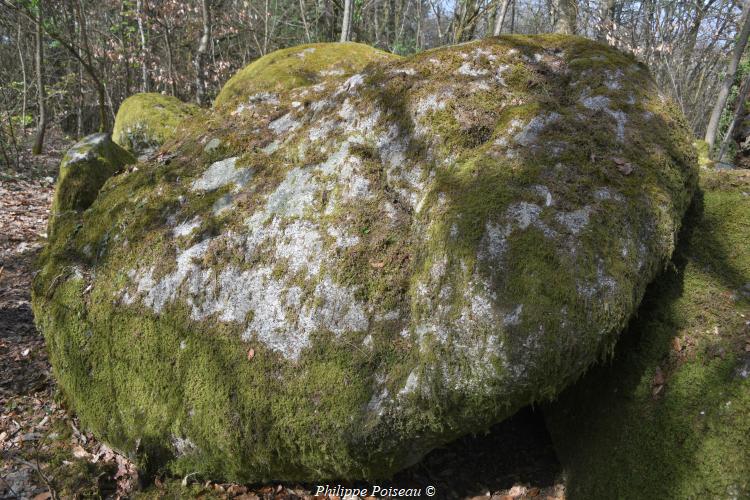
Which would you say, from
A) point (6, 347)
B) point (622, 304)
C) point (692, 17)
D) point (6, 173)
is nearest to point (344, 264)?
point (622, 304)

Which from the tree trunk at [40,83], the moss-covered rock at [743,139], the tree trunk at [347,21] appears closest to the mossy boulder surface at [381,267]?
the tree trunk at [347,21]

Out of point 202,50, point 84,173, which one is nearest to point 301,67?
point 84,173

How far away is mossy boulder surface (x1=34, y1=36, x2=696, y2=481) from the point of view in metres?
2.77

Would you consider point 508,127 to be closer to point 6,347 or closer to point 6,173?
point 6,347

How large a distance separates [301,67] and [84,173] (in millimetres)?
3342

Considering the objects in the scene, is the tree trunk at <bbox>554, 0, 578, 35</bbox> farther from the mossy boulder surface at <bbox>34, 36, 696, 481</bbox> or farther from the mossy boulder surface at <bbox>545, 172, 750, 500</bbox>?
the mossy boulder surface at <bbox>545, 172, 750, 500</bbox>

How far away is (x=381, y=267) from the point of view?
3.33 metres

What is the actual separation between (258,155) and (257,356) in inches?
82.3

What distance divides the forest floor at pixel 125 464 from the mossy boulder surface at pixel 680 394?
0.38 meters

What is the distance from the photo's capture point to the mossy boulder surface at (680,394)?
2.61m

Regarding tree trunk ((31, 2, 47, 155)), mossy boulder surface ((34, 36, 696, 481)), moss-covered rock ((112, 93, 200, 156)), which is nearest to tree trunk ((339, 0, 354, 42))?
moss-covered rock ((112, 93, 200, 156))

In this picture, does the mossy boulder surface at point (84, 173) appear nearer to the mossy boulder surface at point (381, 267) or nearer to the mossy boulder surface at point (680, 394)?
the mossy boulder surface at point (381, 267)

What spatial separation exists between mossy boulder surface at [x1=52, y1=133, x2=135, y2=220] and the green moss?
1549 millimetres

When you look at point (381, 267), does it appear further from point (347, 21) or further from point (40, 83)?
point (40, 83)
